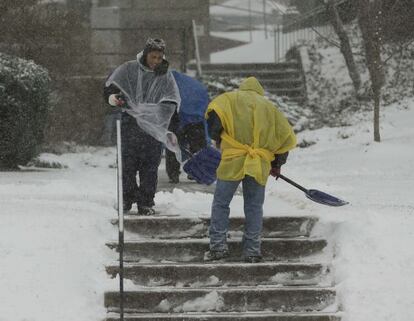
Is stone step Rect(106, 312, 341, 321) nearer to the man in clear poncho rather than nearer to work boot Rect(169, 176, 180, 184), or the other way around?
the man in clear poncho

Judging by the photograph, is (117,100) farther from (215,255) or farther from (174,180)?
(174,180)

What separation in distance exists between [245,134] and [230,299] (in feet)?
4.33

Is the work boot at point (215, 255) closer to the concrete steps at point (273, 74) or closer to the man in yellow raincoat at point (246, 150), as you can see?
the man in yellow raincoat at point (246, 150)

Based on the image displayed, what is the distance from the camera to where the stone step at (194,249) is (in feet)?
27.2

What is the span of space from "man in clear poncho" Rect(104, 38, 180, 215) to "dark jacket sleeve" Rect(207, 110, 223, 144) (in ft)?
4.13

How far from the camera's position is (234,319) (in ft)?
23.9

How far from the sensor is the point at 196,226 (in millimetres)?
8727

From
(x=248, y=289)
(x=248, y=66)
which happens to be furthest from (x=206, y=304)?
(x=248, y=66)

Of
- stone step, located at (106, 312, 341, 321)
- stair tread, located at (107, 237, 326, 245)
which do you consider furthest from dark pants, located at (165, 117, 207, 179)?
stone step, located at (106, 312, 341, 321)

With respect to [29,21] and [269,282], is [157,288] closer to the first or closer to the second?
[269,282]

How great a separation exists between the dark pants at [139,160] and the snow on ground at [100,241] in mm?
290

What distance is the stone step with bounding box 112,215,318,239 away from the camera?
868cm

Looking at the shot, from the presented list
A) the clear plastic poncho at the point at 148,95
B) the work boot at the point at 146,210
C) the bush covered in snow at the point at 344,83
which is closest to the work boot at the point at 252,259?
the work boot at the point at 146,210

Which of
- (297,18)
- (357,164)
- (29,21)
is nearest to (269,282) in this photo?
(357,164)
